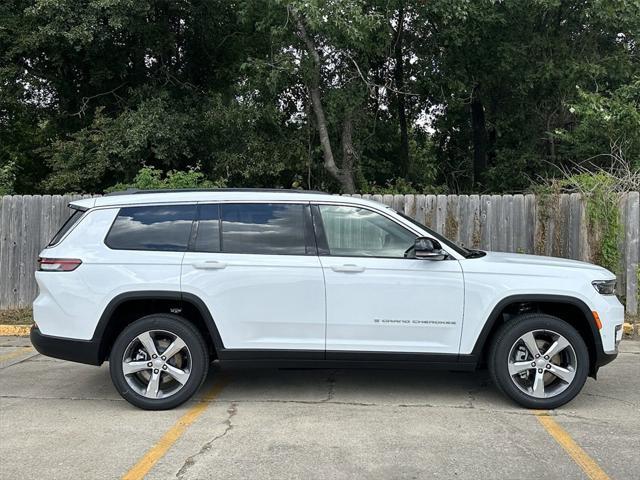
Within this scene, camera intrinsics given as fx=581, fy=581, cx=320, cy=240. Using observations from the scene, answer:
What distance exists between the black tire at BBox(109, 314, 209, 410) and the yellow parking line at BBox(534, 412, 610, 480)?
9.62ft

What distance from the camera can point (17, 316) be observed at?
897 centimetres

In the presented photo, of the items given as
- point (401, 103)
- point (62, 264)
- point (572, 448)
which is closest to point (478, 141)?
point (401, 103)

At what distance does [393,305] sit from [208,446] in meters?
1.90

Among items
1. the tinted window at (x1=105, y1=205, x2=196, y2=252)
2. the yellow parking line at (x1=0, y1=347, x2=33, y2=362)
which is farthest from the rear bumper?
the yellow parking line at (x1=0, y1=347, x2=33, y2=362)

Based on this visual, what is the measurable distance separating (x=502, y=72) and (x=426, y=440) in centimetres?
1353

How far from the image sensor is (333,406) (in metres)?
5.26

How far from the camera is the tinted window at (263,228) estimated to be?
518 centimetres

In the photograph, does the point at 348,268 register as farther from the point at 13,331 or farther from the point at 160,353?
the point at 13,331

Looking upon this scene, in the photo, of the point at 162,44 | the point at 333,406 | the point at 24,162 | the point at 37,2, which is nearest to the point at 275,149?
the point at 162,44

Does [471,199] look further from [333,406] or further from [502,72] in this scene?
[502,72]

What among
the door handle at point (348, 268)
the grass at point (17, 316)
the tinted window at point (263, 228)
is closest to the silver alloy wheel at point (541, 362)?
the door handle at point (348, 268)

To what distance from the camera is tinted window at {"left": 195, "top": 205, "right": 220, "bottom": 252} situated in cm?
518

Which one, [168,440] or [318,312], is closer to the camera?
[168,440]

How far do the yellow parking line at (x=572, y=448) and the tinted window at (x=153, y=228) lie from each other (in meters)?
3.43
